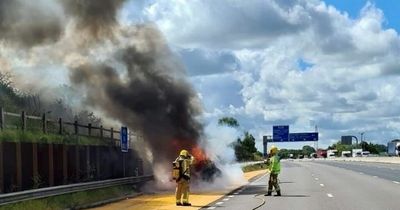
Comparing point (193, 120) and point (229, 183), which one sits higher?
point (193, 120)

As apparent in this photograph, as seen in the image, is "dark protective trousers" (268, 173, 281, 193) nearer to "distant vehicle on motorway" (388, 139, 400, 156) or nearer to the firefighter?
the firefighter

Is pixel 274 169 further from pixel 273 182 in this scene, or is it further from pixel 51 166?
pixel 51 166

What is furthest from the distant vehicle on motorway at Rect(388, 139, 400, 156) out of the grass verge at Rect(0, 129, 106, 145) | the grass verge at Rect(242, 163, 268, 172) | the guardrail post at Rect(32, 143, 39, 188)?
the guardrail post at Rect(32, 143, 39, 188)

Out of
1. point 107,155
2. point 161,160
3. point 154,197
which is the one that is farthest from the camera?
point 161,160

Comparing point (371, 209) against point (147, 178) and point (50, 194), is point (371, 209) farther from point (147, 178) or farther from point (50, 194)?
point (147, 178)

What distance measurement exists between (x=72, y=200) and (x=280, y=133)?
70164 mm

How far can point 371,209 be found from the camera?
17750mm

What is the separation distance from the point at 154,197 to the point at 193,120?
8760mm

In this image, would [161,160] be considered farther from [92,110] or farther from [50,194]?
[50,194]

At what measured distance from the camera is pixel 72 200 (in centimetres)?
1909

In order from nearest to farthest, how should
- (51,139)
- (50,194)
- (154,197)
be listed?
1. (50,194)
2. (51,139)
3. (154,197)

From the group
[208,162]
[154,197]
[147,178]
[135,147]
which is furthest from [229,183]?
[154,197]

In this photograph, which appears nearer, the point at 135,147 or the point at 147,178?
the point at 147,178

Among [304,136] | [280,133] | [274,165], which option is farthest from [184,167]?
[304,136]
